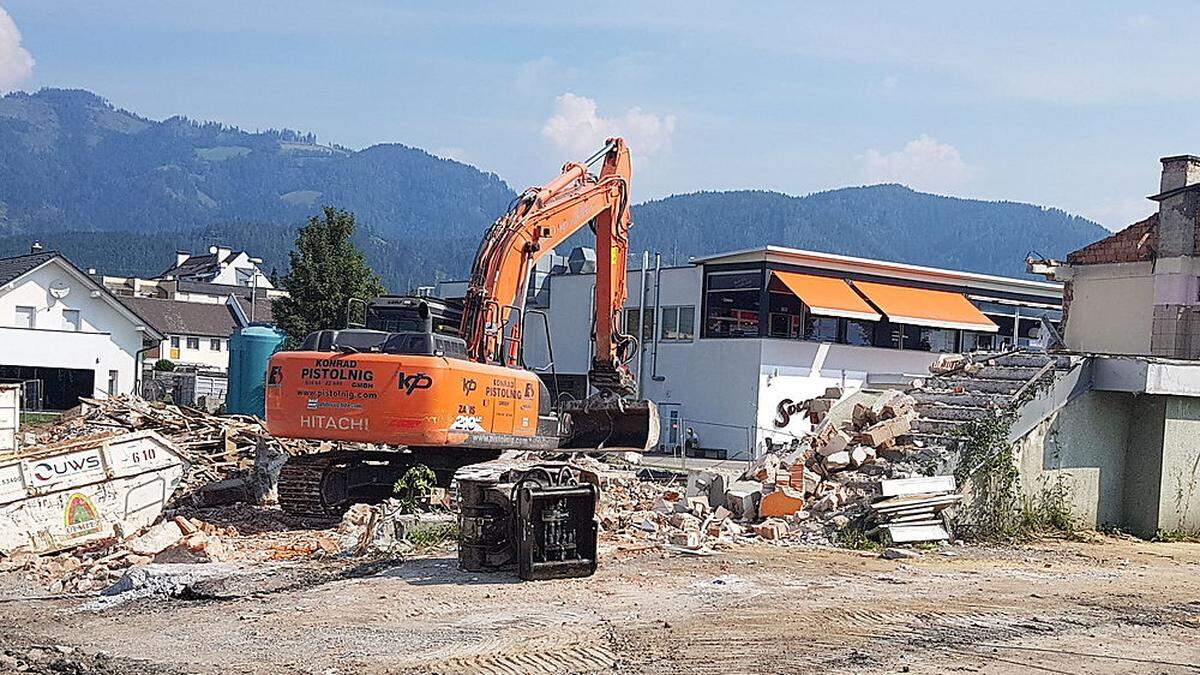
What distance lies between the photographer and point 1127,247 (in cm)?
2891

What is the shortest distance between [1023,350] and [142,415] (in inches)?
625

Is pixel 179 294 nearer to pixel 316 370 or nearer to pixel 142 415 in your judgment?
pixel 142 415

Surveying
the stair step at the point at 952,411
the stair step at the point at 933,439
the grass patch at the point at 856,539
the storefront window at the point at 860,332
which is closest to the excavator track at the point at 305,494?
the grass patch at the point at 856,539

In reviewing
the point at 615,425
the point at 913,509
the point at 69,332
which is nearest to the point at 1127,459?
the point at 913,509

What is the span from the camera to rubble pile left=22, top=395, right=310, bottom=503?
62.8 ft

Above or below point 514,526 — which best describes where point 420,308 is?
above

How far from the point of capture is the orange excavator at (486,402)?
42.5 feet

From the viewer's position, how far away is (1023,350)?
21.9 m

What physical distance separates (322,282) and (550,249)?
72.7 ft

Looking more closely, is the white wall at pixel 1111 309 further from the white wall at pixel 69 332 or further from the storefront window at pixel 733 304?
the white wall at pixel 69 332

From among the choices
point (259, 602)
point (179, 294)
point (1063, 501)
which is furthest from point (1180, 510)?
point (179, 294)

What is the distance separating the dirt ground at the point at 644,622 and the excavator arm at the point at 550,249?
4.41 m

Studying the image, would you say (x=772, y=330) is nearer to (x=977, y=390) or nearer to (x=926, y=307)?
(x=926, y=307)

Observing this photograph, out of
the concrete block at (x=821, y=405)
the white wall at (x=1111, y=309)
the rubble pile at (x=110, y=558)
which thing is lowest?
the rubble pile at (x=110, y=558)
